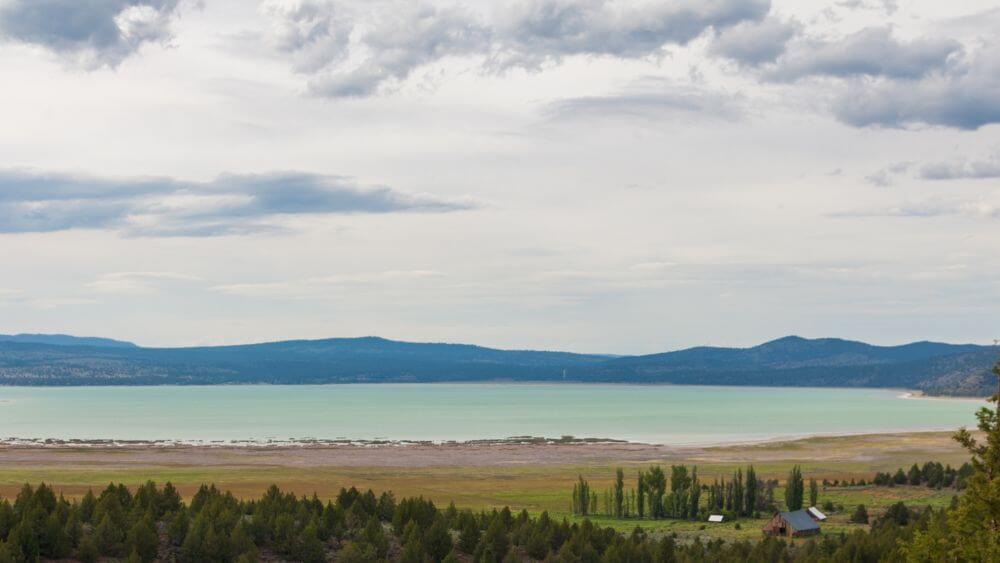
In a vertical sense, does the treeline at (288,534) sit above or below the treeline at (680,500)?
above

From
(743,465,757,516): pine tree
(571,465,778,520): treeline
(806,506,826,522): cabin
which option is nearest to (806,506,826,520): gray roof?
(806,506,826,522): cabin

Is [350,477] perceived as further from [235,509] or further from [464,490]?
[235,509]

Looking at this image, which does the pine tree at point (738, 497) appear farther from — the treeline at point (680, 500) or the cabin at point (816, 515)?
the cabin at point (816, 515)

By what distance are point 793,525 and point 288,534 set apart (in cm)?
4756

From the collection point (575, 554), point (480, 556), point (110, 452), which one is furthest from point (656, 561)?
point (110, 452)

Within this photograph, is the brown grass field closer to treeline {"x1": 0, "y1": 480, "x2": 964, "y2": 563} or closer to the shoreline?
the shoreline

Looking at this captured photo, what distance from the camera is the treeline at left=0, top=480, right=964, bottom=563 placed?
46062 millimetres

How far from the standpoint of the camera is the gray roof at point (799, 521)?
8469 cm

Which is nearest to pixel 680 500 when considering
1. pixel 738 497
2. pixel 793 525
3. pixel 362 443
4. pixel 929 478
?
pixel 738 497

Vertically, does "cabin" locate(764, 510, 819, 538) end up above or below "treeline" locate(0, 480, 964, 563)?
below

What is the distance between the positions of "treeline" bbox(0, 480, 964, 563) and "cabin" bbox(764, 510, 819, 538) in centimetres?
2192

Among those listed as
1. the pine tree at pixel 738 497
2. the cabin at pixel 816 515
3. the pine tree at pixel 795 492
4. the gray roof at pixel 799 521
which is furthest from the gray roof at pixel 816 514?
the pine tree at pixel 738 497

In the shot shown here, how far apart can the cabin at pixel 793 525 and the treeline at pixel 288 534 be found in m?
21.9

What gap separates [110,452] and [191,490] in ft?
181
